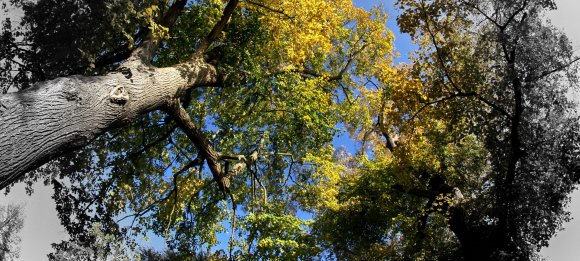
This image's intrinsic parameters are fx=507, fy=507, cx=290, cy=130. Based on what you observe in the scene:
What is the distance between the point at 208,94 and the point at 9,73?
675 cm

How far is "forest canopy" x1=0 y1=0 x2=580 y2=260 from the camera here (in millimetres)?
7320

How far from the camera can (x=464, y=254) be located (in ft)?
41.6

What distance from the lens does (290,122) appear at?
541 inches

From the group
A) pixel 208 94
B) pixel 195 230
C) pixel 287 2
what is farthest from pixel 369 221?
pixel 287 2

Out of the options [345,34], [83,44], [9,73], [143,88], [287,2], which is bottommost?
[143,88]

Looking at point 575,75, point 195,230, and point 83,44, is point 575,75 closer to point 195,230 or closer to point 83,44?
point 83,44

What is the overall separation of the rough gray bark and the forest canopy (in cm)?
2

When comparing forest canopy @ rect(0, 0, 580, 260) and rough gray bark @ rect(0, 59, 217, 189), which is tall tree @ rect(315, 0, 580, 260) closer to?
forest canopy @ rect(0, 0, 580, 260)

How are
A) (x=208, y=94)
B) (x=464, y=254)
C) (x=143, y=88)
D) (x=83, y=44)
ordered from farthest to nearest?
(x=208, y=94) → (x=464, y=254) → (x=83, y=44) → (x=143, y=88)

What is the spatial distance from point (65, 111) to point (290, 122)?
9.11 meters

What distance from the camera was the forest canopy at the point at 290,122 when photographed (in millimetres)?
7320

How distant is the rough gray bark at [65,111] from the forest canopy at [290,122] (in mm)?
20

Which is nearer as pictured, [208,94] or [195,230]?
[195,230]

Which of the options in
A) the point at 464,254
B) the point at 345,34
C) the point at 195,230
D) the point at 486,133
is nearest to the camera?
the point at 486,133
